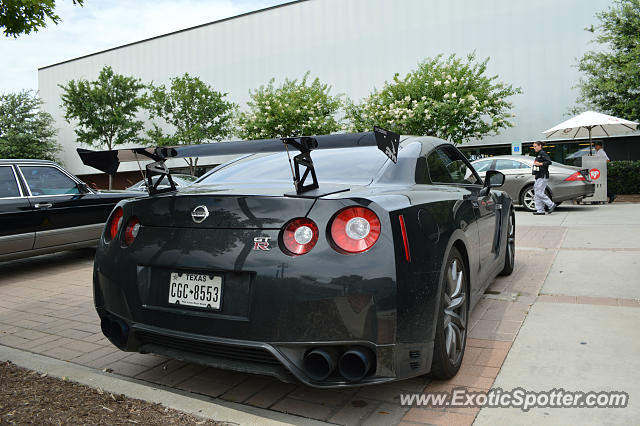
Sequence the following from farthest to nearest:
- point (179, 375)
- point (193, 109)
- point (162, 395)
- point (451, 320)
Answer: point (193, 109), point (179, 375), point (451, 320), point (162, 395)

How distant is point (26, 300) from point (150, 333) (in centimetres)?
348

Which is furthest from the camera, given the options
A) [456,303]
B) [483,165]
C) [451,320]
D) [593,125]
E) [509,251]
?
[593,125]

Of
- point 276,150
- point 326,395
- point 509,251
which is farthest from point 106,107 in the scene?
point 326,395

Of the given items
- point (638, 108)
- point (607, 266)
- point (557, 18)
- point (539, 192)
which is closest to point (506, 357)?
point (607, 266)

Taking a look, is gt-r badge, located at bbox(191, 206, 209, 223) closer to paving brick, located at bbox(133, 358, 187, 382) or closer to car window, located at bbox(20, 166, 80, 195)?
paving brick, located at bbox(133, 358, 187, 382)

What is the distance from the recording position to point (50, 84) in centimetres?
4344

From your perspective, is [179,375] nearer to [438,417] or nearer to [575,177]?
[438,417]

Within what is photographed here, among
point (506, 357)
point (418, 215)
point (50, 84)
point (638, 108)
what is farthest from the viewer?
point (50, 84)

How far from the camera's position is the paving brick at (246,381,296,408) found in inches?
108

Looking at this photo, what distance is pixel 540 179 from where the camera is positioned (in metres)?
12.2

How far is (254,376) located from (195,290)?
2.86ft

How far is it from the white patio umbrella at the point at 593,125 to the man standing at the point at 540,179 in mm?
3925

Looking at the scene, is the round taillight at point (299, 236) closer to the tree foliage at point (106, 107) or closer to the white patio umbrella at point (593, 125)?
the white patio umbrella at point (593, 125)

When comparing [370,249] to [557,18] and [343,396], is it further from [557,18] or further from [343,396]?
[557,18]
